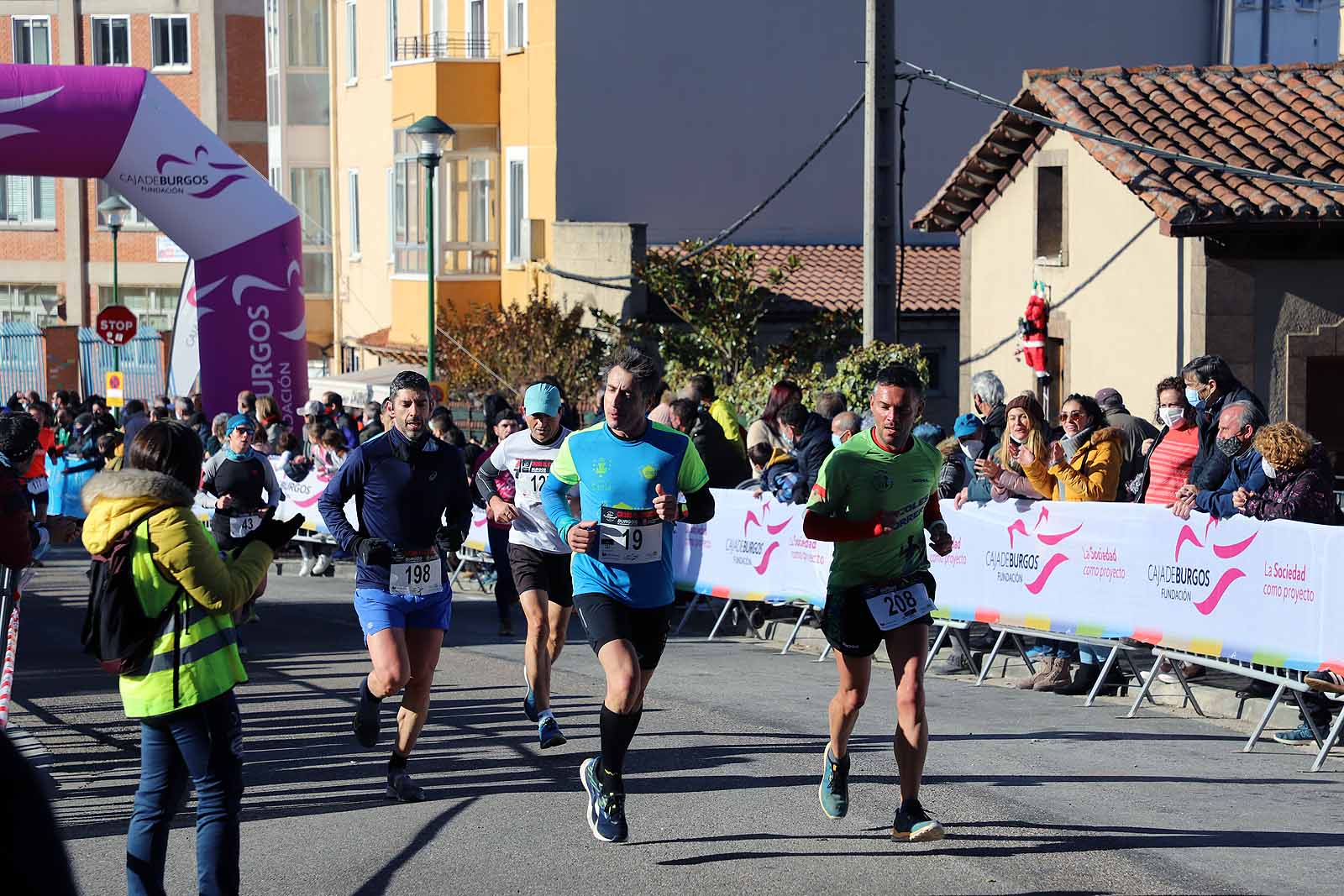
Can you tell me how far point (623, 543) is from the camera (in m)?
7.44

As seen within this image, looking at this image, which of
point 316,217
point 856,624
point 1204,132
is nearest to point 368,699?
point 856,624

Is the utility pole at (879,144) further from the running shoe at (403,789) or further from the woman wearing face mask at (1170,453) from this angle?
the running shoe at (403,789)

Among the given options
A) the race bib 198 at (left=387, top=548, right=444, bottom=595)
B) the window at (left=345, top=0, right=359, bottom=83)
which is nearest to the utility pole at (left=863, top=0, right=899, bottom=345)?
the race bib 198 at (left=387, top=548, right=444, bottom=595)

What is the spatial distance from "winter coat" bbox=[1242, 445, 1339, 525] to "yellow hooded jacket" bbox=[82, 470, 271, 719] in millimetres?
5936

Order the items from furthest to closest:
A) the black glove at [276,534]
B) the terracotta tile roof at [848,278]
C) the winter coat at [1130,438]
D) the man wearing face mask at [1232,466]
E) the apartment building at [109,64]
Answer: the apartment building at [109,64]
the terracotta tile roof at [848,278]
the winter coat at [1130,438]
the man wearing face mask at [1232,466]
the black glove at [276,534]

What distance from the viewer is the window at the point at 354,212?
37.4 meters

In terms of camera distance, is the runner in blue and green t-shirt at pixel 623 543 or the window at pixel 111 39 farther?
the window at pixel 111 39

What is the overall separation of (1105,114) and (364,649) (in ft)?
37.4

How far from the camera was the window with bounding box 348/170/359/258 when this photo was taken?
1474 inches

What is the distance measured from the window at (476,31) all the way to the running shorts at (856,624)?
1017 inches

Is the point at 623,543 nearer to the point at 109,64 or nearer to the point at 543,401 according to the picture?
the point at 543,401

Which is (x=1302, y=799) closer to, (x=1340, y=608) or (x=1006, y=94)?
(x=1340, y=608)

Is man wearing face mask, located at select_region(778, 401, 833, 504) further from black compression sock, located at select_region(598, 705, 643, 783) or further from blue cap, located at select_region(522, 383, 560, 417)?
black compression sock, located at select_region(598, 705, 643, 783)

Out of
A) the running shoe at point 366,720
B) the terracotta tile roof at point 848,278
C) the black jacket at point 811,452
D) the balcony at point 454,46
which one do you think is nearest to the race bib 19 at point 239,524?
the black jacket at point 811,452
